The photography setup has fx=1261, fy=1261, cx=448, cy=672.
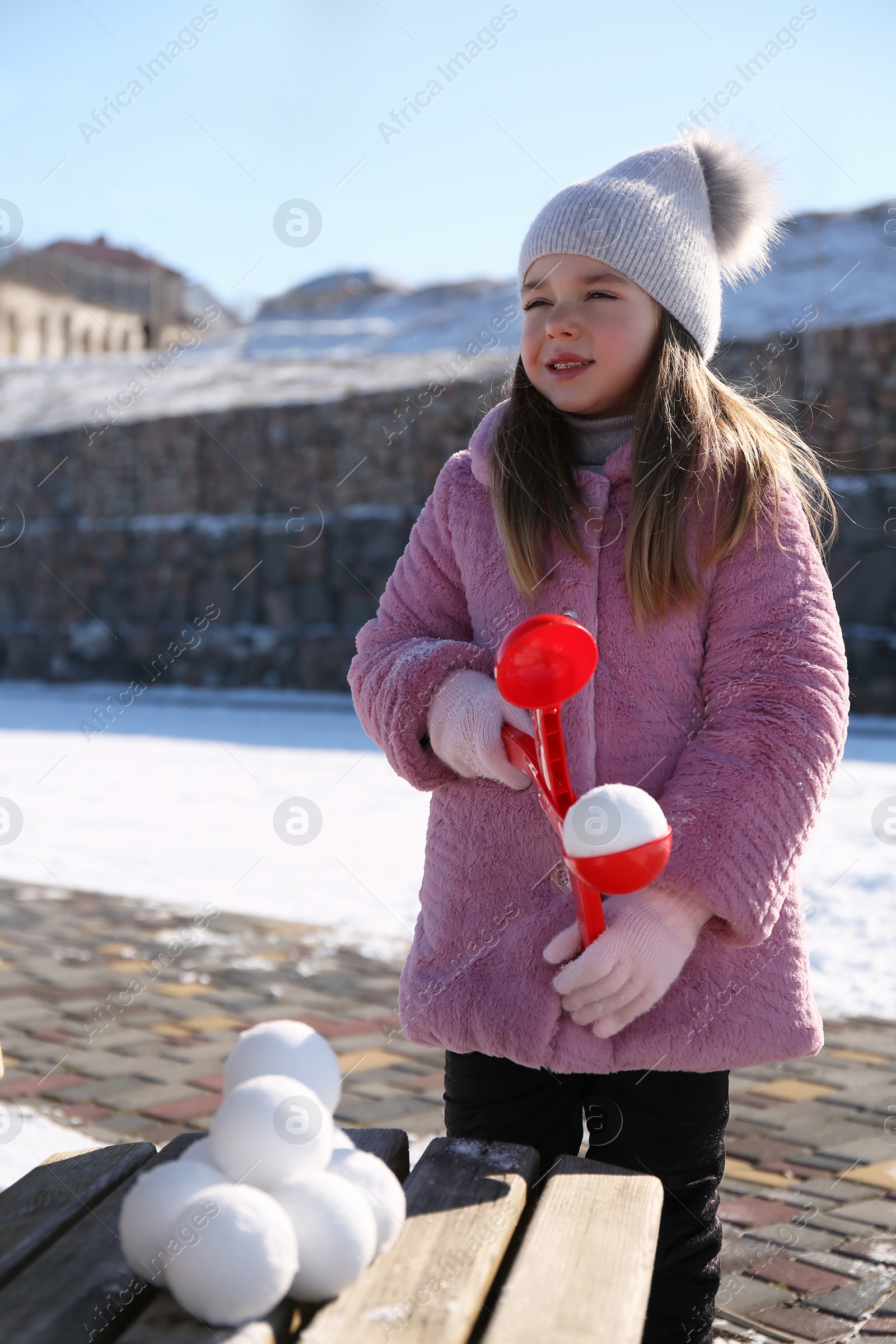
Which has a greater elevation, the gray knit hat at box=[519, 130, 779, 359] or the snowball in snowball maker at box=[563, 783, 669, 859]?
the gray knit hat at box=[519, 130, 779, 359]

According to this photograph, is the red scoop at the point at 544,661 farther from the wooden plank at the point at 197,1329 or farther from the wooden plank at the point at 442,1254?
the wooden plank at the point at 197,1329

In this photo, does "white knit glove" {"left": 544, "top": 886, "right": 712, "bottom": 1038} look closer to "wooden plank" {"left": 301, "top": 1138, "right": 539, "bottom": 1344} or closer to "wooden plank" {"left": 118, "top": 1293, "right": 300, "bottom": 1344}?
"wooden plank" {"left": 301, "top": 1138, "right": 539, "bottom": 1344}

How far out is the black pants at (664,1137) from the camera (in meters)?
1.50

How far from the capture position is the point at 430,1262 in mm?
1053

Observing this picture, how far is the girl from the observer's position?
1.37 meters

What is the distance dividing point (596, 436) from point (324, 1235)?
1.05 m

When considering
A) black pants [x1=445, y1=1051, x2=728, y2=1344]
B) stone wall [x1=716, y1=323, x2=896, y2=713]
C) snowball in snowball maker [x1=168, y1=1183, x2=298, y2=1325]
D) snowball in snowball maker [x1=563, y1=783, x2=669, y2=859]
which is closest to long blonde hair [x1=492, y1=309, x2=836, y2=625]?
snowball in snowball maker [x1=563, y1=783, x2=669, y2=859]

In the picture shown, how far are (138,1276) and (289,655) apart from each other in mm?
11952

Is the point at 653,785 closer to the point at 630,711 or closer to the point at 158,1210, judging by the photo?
the point at 630,711

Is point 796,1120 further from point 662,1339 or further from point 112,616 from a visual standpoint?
point 112,616

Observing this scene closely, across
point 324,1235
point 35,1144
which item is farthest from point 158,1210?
point 35,1144

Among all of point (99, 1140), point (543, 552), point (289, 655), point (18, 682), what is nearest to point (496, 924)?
point (543, 552)

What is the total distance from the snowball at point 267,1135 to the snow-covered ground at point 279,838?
2.74 metres

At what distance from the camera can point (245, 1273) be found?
0.91m
